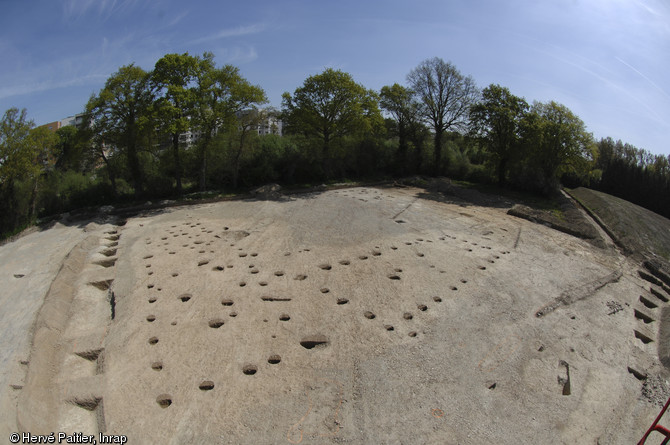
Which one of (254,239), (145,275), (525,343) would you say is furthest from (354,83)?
(525,343)

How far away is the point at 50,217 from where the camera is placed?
18.0 meters

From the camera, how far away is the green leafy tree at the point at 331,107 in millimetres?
23266

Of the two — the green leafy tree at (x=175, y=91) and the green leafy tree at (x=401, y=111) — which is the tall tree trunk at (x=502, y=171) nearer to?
the green leafy tree at (x=401, y=111)

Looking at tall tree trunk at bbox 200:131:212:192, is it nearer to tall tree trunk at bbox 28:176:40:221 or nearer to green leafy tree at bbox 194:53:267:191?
green leafy tree at bbox 194:53:267:191

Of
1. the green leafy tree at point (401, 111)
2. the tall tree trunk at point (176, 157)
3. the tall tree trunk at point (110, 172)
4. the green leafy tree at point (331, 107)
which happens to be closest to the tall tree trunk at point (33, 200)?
the tall tree trunk at point (110, 172)

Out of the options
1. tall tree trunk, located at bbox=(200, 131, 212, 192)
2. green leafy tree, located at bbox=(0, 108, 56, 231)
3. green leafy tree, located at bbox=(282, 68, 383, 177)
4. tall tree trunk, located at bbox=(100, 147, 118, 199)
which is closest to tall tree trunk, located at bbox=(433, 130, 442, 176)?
green leafy tree, located at bbox=(282, 68, 383, 177)

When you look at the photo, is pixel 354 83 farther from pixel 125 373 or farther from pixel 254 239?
pixel 125 373

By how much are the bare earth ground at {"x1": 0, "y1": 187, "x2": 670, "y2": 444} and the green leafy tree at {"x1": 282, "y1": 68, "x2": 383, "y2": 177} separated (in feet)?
37.5

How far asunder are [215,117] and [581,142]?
20589mm

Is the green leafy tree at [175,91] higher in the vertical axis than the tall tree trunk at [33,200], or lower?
higher

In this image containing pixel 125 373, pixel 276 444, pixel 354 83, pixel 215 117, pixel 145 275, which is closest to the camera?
pixel 276 444

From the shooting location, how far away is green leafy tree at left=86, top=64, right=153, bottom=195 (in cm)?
1856

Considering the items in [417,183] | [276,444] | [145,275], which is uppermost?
[417,183]

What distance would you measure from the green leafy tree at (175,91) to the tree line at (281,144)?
5cm
